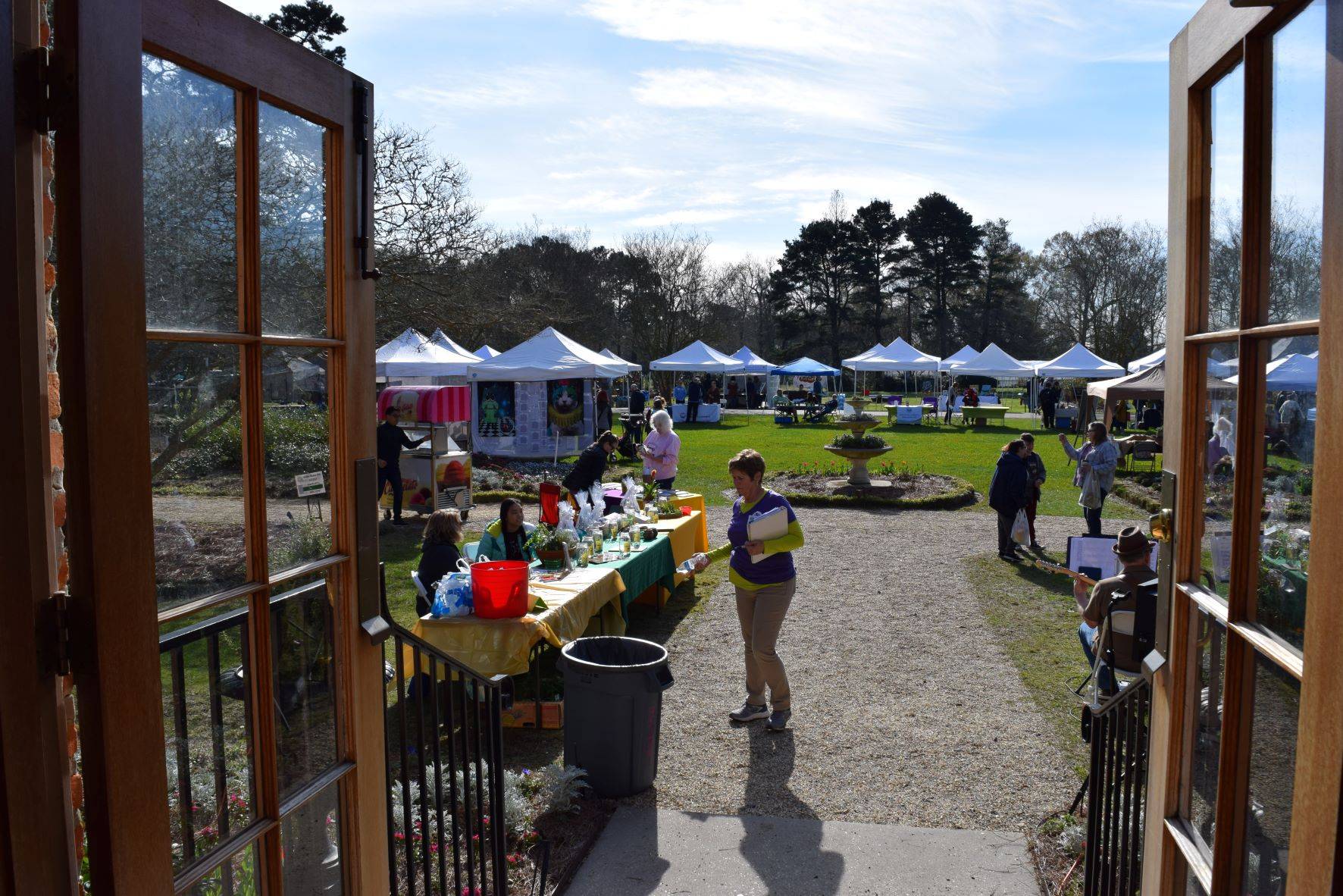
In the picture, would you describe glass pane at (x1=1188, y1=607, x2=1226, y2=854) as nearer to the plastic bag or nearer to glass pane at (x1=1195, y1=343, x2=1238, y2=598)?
glass pane at (x1=1195, y1=343, x2=1238, y2=598)

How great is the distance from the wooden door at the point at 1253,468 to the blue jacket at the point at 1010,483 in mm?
9639

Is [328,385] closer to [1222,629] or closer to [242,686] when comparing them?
[242,686]

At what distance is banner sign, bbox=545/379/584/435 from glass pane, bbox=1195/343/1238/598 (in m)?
21.9

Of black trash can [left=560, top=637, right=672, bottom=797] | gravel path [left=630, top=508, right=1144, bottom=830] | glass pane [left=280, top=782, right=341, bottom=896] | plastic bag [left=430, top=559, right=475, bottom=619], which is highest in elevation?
glass pane [left=280, top=782, right=341, bottom=896]

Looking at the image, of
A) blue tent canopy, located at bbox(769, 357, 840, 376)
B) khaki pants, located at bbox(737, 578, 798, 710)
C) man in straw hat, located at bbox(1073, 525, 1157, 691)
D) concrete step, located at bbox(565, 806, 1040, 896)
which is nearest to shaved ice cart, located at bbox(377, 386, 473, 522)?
A: khaki pants, located at bbox(737, 578, 798, 710)

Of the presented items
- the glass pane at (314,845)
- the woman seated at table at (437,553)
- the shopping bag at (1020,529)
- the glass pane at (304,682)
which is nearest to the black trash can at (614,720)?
the woman seated at table at (437,553)

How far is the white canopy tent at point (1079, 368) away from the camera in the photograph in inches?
1320

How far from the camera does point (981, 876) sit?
482cm

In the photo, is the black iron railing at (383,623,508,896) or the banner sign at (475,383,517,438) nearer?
the black iron railing at (383,623,508,896)

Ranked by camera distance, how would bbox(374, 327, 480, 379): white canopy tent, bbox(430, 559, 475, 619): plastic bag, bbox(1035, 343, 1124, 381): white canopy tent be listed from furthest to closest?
1. bbox(1035, 343, 1124, 381): white canopy tent
2. bbox(374, 327, 480, 379): white canopy tent
3. bbox(430, 559, 475, 619): plastic bag

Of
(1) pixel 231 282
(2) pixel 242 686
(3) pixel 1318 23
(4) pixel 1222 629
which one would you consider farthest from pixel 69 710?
(3) pixel 1318 23

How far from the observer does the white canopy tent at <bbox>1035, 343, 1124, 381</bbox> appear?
33.5m

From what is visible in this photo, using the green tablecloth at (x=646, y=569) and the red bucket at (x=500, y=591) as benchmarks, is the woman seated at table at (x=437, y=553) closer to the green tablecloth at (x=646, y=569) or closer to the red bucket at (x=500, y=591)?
the red bucket at (x=500, y=591)

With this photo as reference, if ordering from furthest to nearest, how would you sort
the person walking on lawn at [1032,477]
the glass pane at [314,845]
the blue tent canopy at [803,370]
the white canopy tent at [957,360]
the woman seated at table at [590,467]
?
the blue tent canopy at [803,370]
the white canopy tent at [957,360]
the person walking on lawn at [1032,477]
the woman seated at table at [590,467]
the glass pane at [314,845]
